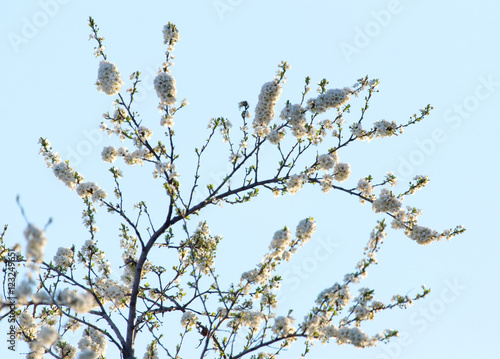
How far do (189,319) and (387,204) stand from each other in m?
4.22

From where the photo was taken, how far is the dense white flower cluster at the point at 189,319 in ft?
30.5

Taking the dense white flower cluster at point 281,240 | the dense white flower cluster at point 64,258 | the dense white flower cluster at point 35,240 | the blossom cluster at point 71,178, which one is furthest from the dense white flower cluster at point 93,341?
the dense white flower cluster at point 35,240

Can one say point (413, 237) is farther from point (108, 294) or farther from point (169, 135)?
point (108, 294)

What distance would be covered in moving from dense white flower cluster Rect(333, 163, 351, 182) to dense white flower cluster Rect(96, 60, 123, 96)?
13.4 feet

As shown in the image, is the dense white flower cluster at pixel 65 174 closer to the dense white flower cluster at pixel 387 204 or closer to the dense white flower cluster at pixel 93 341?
the dense white flower cluster at pixel 93 341

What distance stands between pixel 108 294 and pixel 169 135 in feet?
10.7

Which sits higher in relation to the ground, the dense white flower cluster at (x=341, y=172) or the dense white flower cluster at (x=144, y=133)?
the dense white flower cluster at (x=144, y=133)

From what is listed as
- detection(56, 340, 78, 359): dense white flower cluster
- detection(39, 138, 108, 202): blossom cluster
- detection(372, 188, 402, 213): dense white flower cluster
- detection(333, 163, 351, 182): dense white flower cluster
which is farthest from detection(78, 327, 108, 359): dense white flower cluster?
detection(372, 188, 402, 213): dense white flower cluster

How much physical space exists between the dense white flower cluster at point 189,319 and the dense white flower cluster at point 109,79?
4.32m

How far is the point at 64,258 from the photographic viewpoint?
8.48 meters

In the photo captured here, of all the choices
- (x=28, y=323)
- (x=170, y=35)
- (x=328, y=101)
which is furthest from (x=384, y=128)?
(x=28, y=323)

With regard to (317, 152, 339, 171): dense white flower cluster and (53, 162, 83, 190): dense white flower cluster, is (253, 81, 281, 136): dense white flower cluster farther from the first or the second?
(53, 162, 83, 190): dense white flower cluster

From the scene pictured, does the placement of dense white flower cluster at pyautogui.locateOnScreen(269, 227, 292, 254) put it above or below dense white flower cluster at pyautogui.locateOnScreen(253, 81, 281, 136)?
below

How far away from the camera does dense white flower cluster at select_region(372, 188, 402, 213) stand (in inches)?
342
